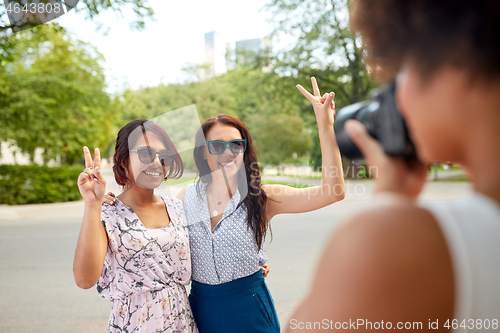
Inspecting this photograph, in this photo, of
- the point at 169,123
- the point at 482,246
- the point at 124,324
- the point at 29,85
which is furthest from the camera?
the point at 29,85

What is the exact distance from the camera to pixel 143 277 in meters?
1.77

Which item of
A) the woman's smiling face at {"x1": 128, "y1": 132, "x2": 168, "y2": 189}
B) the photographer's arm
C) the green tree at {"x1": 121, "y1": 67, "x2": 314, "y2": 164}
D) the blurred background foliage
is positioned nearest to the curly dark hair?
the photographer's arm

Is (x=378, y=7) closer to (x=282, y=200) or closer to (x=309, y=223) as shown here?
(x=282, y=200)

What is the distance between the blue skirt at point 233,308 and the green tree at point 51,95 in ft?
36.8

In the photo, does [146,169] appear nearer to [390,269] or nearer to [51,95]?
[390,269]

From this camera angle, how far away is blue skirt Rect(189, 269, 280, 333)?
1.81 metres

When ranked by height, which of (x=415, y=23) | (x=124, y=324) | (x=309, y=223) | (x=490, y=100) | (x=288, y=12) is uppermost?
(x=288, y=12)

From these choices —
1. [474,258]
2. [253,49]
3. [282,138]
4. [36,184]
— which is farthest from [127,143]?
[253,49]

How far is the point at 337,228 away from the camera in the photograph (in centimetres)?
47

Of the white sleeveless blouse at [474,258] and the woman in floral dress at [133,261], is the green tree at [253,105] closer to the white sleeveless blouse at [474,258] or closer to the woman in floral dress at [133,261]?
the woman in floral dress at [133,261]

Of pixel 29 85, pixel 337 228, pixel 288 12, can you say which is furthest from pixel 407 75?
pixel 288 12

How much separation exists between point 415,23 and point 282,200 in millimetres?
1625

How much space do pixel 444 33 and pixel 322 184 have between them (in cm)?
138

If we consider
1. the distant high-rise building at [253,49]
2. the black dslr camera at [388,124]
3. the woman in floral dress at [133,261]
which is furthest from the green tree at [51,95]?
the black dslr camera at [388,124]
